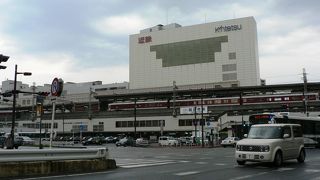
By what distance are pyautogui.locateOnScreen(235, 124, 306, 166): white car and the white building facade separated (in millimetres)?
103688

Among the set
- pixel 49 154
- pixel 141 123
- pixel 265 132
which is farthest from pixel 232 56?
pixel 49 154

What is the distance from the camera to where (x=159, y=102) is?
10175cm

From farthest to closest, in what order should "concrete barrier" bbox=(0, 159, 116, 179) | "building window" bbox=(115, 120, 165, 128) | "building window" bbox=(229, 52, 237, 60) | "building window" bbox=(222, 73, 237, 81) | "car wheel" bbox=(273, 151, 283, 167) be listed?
"building window" bbox=(229, 52, 237, 60)
"building window" bbox=(222, 73, 237, 81)
"building window" bbox=(115, 120, 165, 128)
"car wheel" bbox=(273, 151, 283, 167)
"concrete barrier" bbox=(0, 159, 116, 179)

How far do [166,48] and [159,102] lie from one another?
115ft

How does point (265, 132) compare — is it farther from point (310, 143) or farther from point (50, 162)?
point (310, 143)

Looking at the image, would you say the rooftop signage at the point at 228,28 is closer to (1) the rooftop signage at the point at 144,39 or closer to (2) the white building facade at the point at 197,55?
(2) the white building facade at the point at 197,55

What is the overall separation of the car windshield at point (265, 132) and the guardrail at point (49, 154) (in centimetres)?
635

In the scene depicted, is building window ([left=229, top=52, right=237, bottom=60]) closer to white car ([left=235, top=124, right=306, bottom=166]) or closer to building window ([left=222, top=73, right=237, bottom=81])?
building window ([left=222, top=73, right=237, bottom=81])

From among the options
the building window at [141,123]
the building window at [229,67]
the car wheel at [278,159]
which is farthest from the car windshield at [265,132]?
the building window at [229,67]

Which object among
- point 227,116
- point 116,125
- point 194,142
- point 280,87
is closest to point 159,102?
point 116,125

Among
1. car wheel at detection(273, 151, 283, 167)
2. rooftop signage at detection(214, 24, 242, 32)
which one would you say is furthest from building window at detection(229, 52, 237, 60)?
car wheel at detection(273, 151, 283, 167)

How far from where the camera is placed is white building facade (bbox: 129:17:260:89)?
122 m

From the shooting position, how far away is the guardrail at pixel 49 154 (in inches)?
505

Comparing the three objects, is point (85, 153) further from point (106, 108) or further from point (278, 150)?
point (106, 108)
